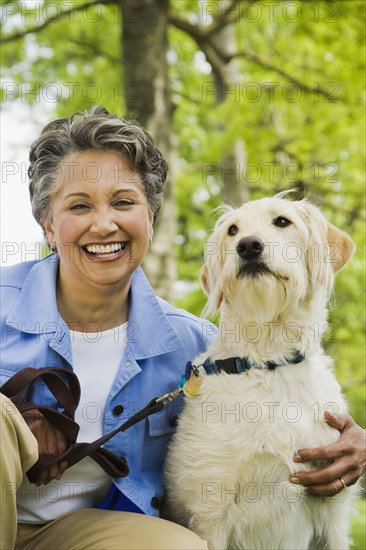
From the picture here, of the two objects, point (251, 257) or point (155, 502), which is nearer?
point (251, 257)

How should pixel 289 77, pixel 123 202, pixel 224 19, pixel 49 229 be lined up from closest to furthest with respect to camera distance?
pixel 123 202 < pixel 49 229 < pixel 289 77 < pixel 224 19

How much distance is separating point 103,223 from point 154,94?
16.6 feet

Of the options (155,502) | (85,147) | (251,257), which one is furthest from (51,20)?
(155,502)

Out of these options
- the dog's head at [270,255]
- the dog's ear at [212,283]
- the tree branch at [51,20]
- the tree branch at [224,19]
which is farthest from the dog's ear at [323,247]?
the tree branch at [224,19]

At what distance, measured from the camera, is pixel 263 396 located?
8.98ft

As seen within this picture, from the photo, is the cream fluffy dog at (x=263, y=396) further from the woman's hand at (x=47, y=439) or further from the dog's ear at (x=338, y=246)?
the woman's hand at (x=47, y=439)

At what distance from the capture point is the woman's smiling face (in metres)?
2.95

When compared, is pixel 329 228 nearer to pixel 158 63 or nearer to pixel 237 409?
pixel 237 409

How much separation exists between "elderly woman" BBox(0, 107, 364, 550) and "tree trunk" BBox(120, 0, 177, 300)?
413cm

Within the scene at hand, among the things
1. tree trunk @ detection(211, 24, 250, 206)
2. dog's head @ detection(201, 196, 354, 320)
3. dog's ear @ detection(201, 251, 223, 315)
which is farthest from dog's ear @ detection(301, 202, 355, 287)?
tree trunk @ detection(211, 24, 250, 206)

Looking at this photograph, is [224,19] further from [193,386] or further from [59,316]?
[193,386]

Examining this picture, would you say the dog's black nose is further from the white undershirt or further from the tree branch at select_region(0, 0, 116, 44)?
the tree branch at select_region(0, 0, 116, 44)

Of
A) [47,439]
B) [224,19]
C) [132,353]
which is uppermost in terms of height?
[224,19]

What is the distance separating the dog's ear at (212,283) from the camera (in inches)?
115
